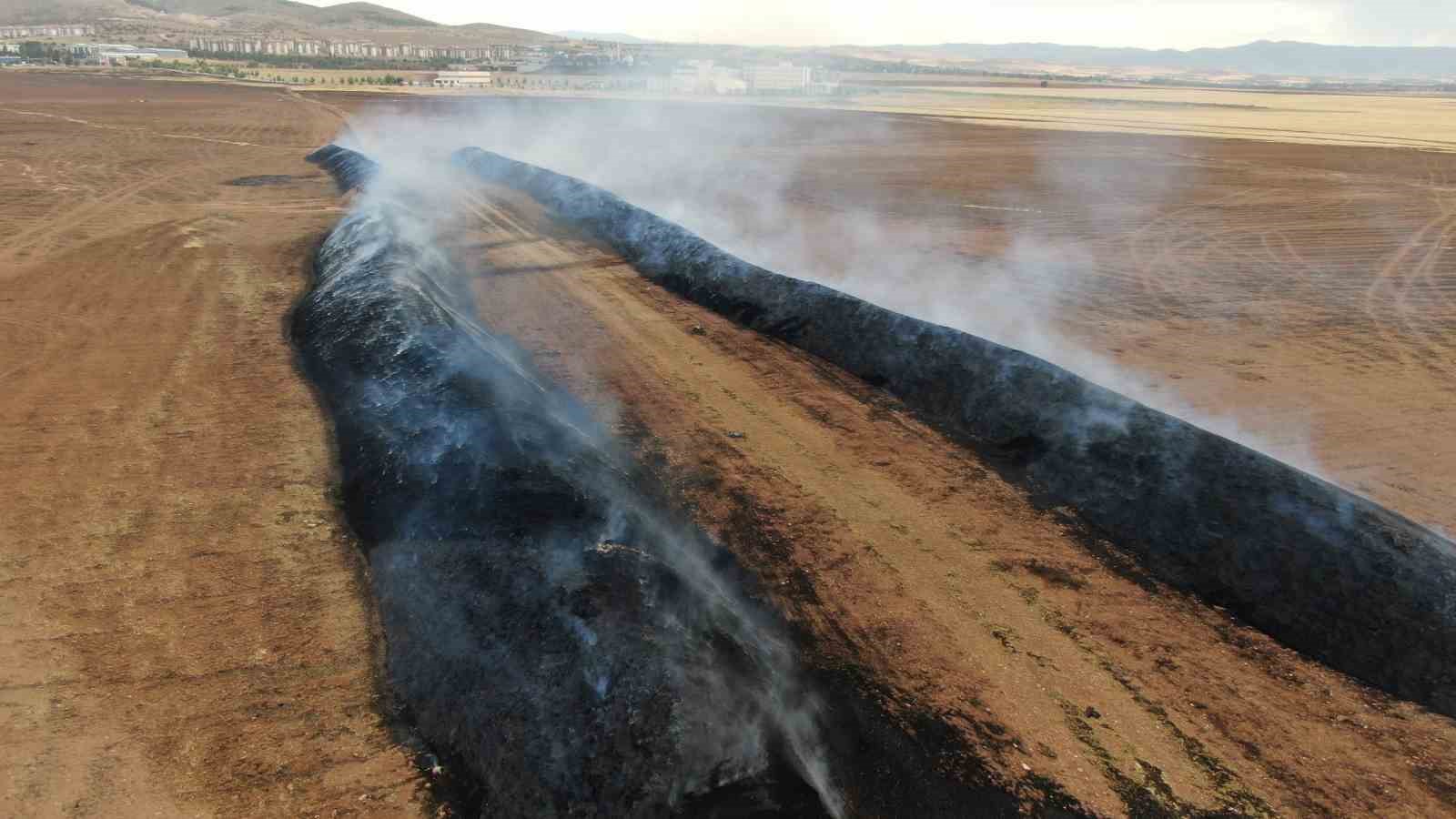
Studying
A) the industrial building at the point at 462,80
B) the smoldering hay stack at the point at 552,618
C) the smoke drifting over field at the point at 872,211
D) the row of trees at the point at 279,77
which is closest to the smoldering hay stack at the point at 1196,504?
the smoke drifting over field at the point at 872,211

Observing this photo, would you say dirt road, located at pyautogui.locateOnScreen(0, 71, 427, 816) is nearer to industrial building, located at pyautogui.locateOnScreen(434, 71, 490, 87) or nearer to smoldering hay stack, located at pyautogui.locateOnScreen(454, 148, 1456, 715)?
smoldering hay stack, located at pyautogui.locateOnScreen(454, 148, 1456, 715)

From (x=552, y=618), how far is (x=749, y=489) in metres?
3.01

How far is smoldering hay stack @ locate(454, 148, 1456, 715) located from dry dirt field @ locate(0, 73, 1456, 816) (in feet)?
1.18

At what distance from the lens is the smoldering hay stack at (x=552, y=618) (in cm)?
423

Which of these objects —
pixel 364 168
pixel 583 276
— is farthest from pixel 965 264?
pixel 364 168

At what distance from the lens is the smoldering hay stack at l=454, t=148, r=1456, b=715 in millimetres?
5805

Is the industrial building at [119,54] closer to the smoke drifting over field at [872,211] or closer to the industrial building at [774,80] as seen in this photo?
the smoke drifting over field at [872,211]

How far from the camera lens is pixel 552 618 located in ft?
16.6

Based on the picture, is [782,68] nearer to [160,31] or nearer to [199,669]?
[199,669]

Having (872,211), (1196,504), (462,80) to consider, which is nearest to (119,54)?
(462,80)

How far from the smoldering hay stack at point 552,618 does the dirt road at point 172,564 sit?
409 mm

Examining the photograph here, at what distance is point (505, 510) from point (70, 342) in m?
8.82

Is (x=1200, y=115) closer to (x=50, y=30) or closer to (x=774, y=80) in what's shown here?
(x=774, y=80)

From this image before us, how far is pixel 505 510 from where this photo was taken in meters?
6.23
